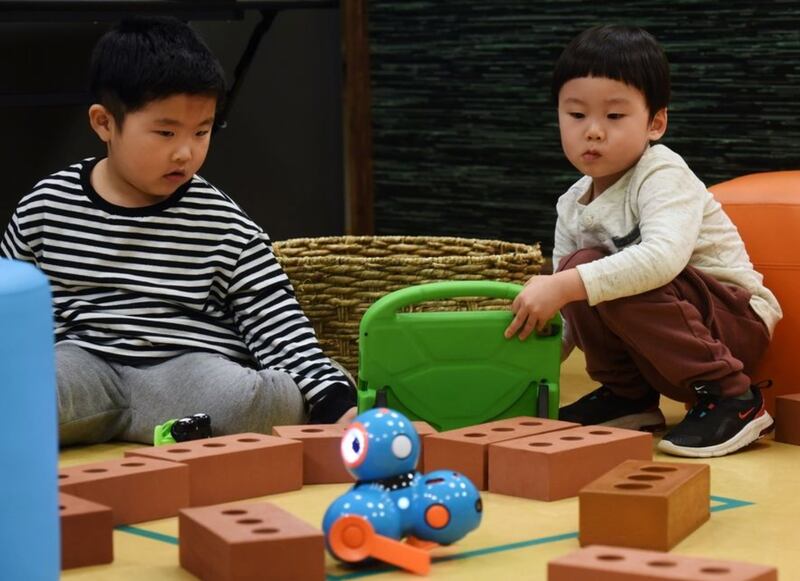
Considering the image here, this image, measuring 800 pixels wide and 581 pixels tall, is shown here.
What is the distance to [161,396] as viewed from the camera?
152 cm

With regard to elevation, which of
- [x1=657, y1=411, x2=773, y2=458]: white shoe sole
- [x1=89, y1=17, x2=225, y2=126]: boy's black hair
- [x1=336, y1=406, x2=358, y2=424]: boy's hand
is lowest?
[x1=657, y1=411, x2=773, y2=458]: white shoe sole

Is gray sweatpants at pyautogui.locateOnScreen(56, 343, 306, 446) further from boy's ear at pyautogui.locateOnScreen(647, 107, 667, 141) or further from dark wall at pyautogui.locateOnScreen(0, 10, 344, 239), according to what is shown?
dark wall at pyautogui.locateOnScreen(0, 10, 344, 239)

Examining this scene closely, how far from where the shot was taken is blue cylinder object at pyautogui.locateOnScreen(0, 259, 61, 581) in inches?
31.6

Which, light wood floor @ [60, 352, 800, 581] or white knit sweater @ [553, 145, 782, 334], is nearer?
light wood floor @ [60, 352, 800, 581]

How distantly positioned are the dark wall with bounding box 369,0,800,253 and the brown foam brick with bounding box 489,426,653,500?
114 cm

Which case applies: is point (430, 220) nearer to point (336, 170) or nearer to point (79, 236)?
point (336, 170)

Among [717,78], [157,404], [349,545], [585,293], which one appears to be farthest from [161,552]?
[717,78]

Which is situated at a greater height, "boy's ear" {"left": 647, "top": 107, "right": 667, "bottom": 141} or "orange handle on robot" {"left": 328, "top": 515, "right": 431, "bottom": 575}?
"boy's ear" {"left": 647, "top": 107, "right": 667, "bottom": 141}

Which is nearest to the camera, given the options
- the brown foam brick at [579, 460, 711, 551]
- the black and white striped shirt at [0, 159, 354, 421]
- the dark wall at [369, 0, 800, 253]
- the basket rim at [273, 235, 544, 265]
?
the brown foam brick at [579, 460, 711, 551]

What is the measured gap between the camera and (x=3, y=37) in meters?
2.44

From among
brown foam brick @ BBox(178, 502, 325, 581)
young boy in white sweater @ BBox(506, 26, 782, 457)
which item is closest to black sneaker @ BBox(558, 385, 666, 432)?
young boy in white sweater @ BBox(506, 26, 782, 457)

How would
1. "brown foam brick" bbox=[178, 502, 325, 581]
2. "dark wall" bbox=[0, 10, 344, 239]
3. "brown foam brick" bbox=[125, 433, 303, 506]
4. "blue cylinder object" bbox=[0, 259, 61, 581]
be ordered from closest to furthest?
"blue cylinder object" bbox=[0, 259, 61, 581] → "brown foam brick" bbox=[178, 502, 325, 581] → "brown foam brick" bbox=[125, 433, 303, 506] → "dark wall" bbox=[0, 10, 344, 239]

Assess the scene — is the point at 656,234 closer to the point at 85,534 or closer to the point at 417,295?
the point at 417,295

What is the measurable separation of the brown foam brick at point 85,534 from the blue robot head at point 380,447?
0.19m
